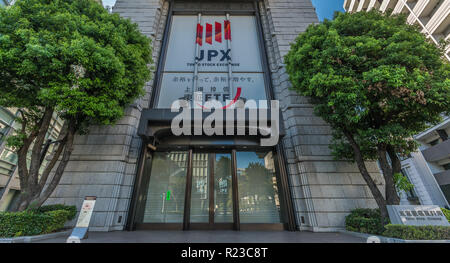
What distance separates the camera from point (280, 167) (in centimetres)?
882

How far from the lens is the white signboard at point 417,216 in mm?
5273


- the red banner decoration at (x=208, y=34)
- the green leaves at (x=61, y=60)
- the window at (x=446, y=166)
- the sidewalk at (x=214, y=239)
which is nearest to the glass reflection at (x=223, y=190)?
the sidewalk at (x=214, y=239)

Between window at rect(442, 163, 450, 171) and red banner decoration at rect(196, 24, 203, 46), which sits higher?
red banner decoration at rect(196, 24, 203, 46)

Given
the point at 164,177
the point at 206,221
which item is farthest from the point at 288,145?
the point at 164,177

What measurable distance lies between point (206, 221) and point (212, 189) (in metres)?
1.44

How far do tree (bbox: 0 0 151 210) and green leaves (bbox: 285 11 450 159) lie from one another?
323 inches

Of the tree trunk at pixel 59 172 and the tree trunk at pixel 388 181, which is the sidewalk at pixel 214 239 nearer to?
the tree trunk at pixel 59 172

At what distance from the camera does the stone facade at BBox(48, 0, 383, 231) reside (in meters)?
7.67

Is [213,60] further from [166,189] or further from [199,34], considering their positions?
[166,189]

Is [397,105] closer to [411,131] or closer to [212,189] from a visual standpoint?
[411,131]

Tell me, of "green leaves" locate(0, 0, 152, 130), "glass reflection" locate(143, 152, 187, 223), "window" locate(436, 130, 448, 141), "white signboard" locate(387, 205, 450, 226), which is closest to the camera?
"white signboard" locate(387, 205, 450, 226)

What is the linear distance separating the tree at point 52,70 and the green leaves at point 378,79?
8.20 m

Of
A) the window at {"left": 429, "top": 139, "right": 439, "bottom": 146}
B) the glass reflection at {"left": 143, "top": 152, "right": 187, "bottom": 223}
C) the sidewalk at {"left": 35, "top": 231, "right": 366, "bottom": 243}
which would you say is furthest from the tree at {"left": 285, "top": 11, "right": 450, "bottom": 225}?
the window at {"left": 429, "top": 139, "right": 439, "bottom": 146}

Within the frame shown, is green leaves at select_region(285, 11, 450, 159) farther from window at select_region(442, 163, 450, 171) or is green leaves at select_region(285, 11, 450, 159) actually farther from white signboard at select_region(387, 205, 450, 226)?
window at select_region(442, 163, 450, 171)
